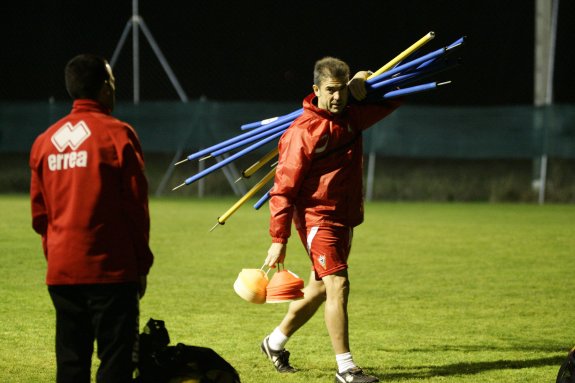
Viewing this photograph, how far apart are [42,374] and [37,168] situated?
2148 mm

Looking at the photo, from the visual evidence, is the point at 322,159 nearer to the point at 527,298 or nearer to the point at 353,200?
the point at 353,200

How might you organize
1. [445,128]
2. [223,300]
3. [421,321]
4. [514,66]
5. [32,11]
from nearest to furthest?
[421,321], [223,300], [445,128], [32,11], [514,66]

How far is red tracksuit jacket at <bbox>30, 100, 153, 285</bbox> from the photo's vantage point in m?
4.32

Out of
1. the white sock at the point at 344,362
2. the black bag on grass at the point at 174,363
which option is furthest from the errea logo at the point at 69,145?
the white sock at the point at 344,362

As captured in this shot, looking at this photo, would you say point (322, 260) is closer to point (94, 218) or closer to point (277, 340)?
point (277, 340)

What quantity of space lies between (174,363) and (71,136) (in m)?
1.20

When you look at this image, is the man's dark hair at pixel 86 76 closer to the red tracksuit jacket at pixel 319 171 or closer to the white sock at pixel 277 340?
the red tracksuit jacket at pixel 319 171

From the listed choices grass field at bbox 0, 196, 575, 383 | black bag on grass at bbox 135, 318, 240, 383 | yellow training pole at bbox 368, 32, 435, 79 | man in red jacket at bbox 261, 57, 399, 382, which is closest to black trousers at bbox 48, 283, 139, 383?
black bag on grass at bbox 135, 318, 240, 383

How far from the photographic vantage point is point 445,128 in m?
19.8

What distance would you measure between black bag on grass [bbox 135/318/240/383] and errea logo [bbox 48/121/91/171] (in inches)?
39.8

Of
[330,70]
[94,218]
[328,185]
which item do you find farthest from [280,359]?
[94,218]

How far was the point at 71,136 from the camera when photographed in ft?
14.3

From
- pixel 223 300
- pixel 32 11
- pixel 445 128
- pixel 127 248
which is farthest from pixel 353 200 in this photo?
pixel 32 11

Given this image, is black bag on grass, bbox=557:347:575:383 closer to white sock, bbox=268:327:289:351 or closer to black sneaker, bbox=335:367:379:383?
black sneaker, bbox=335:367:379:383
